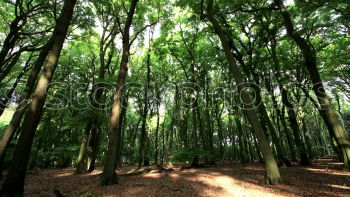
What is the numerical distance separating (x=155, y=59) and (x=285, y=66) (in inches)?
530

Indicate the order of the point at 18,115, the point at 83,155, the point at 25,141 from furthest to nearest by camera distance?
the point at 83,155 → the point at 18,115 → the point at 25,141

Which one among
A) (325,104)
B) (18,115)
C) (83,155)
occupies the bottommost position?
(83,155)

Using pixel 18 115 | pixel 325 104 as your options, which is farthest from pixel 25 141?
pixel 325 104

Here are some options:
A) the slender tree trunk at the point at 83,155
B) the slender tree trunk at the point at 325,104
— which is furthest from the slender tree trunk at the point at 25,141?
the slender tree trunk at the point at 325,104

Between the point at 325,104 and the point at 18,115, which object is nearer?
the point at 18,115

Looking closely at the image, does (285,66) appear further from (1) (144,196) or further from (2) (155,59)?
(1) (144,196)

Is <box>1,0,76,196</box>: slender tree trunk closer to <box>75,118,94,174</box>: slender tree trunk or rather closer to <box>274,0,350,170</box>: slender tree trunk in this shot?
<box>75,118,94,174</box>: slender tree trunk

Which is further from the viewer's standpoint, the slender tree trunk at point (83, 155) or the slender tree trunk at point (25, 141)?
the slender tree trunk at point (83, 155)

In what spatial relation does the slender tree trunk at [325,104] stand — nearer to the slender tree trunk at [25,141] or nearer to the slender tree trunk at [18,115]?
the slender tree trunk at [25,141]

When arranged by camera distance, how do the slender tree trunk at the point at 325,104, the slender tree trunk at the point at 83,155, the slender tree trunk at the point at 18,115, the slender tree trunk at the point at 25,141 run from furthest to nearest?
the slender tree trunk at the point at 83,155
the slender tree trunk at the point at 325,104
the slender tree trunk at the point at 18,115
the slender tree trunk at the point at 25,141

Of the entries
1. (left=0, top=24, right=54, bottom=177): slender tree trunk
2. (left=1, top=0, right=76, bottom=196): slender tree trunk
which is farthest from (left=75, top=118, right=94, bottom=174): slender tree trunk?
(left=1, top=0, right=76, bottom=196): slender tree trunk

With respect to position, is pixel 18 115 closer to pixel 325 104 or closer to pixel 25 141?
pixel 25 141

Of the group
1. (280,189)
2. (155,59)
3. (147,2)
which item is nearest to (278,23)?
(147,2)

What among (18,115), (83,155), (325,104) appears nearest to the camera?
(18,115)
